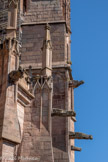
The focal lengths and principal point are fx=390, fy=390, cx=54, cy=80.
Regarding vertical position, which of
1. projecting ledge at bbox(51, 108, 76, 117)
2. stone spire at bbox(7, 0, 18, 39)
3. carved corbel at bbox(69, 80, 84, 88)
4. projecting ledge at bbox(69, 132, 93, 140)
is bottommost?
projecting ledge at bbox(69, 132, 93, 140)

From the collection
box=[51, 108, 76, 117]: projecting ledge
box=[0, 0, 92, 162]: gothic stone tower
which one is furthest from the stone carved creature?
box=[51, 108, 76, 117]: projecting ledge

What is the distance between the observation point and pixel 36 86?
51.8 ft

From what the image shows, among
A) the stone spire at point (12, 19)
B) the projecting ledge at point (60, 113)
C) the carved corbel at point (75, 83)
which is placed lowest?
the projecting ledge at point (60, 113)

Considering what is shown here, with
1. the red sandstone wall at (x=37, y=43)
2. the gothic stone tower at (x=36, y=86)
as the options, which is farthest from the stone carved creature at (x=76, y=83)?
the red sandstone wall at (x=37, y=43)

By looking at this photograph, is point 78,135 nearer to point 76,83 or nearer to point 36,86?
point 76,83

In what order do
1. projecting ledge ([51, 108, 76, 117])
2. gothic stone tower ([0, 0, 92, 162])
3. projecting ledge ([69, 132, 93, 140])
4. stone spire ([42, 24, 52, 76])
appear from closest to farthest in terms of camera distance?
gothic stone tower ([0, 0, 92, 162]), projecting ledge ([51, 108, 76, 117]), stone spire ([42, 24, 52, 76]), projecting ledge ([69, 132, 93, 140])

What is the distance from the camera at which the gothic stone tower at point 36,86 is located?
1314cm

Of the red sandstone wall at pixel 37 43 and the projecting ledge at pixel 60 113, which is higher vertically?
the red sandstone wall at pixel 37 43

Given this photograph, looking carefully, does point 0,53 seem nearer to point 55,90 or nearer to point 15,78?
point 15,78

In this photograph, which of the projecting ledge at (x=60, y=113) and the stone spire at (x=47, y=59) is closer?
the projecting ledge at (x=60, y=113)

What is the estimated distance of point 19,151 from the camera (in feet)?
46.9

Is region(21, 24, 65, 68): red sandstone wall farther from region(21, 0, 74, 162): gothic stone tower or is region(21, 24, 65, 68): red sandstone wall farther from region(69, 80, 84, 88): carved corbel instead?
region(69, 80, 84, 88): carved corbel

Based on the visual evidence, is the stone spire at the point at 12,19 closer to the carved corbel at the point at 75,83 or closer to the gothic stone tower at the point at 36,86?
the gothic stone tower at the point at 36,86

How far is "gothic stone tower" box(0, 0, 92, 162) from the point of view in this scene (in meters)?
13.1
